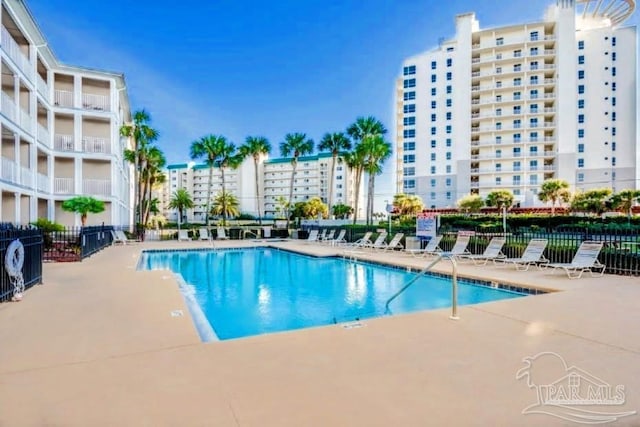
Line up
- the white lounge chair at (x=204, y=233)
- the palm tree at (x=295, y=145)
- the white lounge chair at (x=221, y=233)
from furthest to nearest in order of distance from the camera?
Result: the palm tree at (x=295, y=145), the white lounge chair at (x=221, y=233), the white lounge chair at (x=204, y=233)

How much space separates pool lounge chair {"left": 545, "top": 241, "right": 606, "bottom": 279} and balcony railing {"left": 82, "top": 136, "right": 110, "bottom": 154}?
2414 cm

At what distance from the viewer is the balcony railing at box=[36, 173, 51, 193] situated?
19297 millimetres

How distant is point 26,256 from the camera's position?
7605 millimetres

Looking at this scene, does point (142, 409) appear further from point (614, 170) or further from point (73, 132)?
point (614, 170)

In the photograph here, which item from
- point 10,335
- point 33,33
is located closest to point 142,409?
point 10,335

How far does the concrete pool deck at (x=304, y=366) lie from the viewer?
109 inches

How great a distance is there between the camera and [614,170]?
52.6 m

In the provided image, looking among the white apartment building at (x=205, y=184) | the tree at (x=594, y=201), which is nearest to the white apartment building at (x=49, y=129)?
the tree at (x=594, y=201)

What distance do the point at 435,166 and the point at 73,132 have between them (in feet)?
152

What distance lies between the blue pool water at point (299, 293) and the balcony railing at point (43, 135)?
32.0ft

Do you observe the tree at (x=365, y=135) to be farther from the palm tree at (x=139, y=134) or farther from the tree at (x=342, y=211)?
the tree at (x=342, y=211)

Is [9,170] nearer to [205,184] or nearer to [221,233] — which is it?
[221,233]

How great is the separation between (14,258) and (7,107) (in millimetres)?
11364

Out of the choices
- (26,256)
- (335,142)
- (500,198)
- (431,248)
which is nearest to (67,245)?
(26,256)
